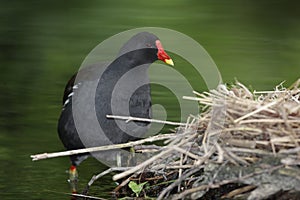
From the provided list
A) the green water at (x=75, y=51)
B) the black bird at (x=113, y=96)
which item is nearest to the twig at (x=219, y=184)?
the green water at (x=75, y=51)

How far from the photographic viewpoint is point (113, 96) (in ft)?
20.1

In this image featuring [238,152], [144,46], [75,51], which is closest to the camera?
[238,152]

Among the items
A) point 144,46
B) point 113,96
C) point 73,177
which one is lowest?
point 73,177

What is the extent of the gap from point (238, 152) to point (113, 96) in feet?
4.86

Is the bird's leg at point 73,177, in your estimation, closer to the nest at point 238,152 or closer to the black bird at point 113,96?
the black bird at point 113,96

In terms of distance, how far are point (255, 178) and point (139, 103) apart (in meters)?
1.60

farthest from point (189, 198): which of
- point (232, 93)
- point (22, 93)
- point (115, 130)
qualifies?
point (22, 93)

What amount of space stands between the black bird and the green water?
11.5 inches

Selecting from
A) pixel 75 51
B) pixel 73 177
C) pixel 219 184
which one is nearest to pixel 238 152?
pixel 219 184

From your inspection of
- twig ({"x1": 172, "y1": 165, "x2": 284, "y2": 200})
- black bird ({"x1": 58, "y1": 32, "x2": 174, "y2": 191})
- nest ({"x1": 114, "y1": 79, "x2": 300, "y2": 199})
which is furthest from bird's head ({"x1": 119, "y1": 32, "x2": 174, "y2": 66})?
twig ({"x1": 172, "y1": 165, "x2": 284, "y2": 200})

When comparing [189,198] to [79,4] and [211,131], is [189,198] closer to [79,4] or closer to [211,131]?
[211,131]

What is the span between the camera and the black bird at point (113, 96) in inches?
239

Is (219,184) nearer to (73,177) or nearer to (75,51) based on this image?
(73,177)

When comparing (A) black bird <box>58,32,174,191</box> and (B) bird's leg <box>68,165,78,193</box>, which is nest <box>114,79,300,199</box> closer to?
(A) black bird <box>58,32,174,191</box>
